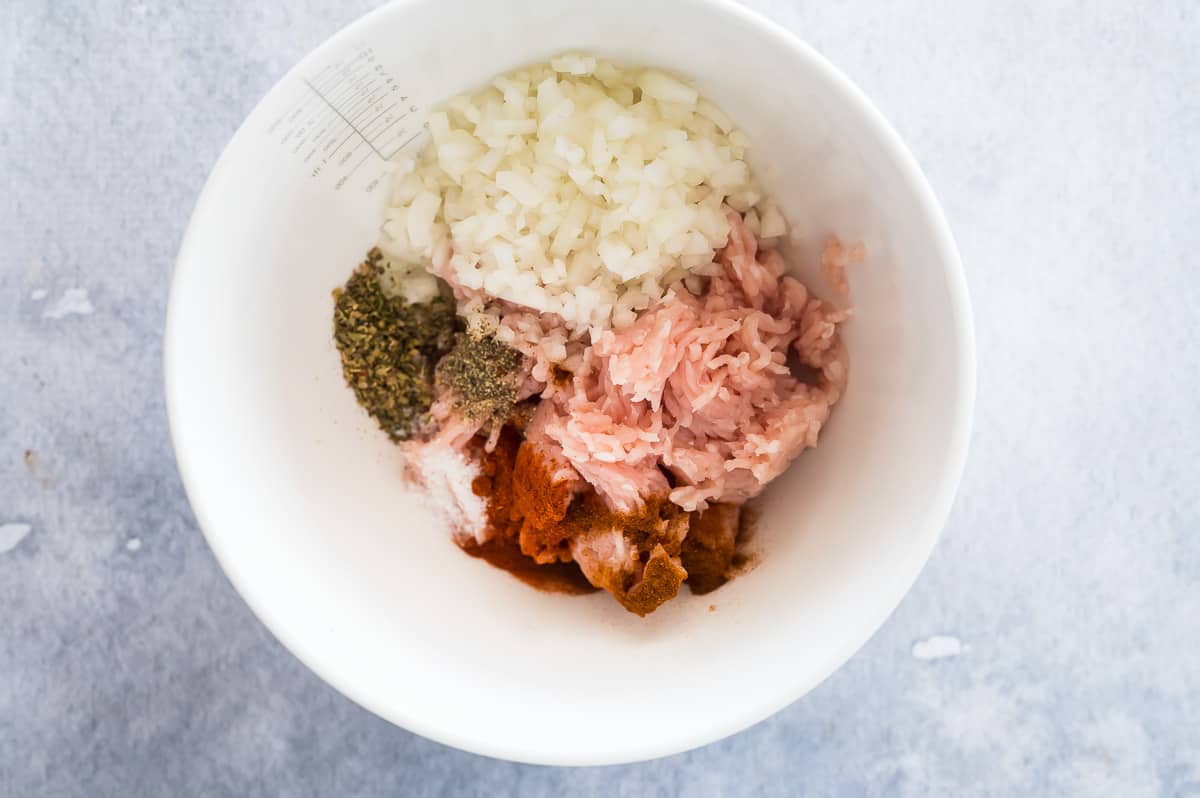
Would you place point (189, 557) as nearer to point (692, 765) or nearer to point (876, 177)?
point (692, 765)

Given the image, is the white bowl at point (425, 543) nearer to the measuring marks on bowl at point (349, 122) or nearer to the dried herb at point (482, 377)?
the measuring marks on bowl at point (349, 122)

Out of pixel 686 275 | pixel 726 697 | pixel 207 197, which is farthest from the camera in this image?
pixel 686 275

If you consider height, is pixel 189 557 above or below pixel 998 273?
below

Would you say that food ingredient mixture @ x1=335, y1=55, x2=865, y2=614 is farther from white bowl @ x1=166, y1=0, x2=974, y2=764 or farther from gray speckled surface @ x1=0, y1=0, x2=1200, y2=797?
gray speckled surface @ x1=0, y1=0, x2=1200, y2=797

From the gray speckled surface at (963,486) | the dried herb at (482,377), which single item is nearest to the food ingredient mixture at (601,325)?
the dried herb at (482,377)

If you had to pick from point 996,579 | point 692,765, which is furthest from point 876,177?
point 692,765

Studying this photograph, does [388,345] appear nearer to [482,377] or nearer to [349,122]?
[482,377]
